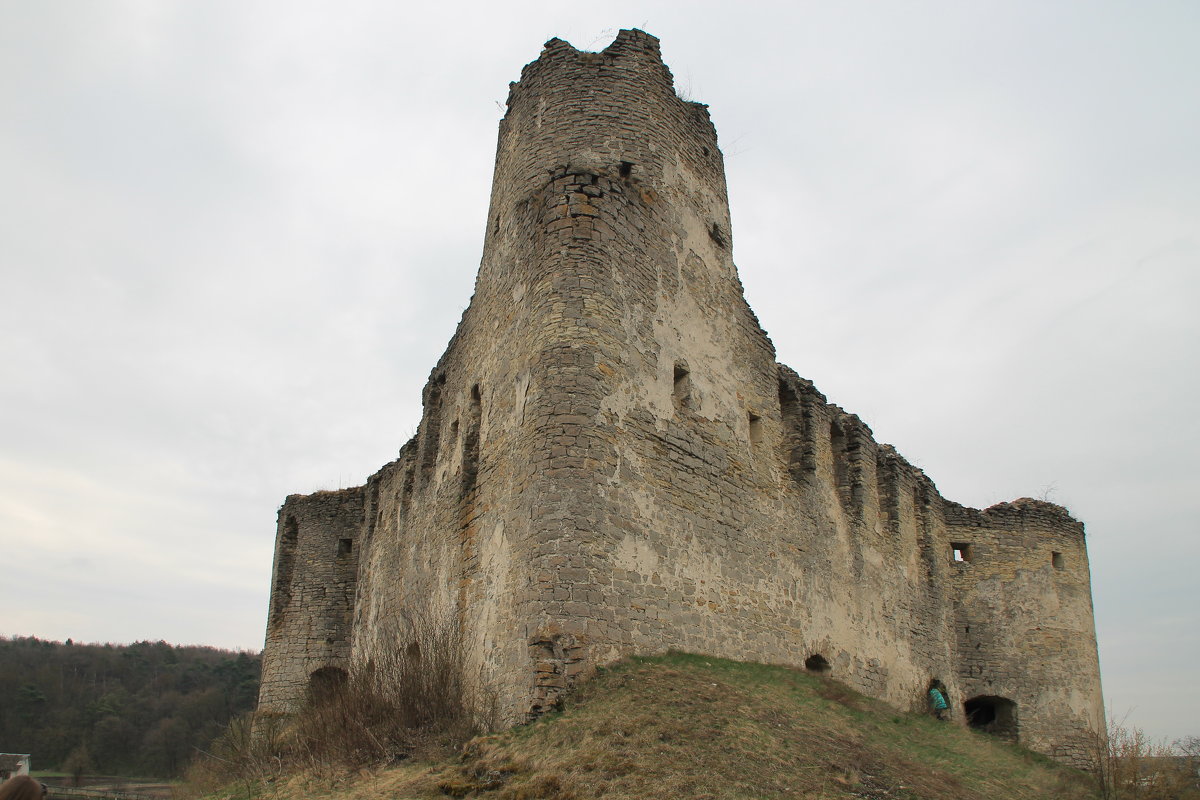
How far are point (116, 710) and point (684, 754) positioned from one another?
206 feet

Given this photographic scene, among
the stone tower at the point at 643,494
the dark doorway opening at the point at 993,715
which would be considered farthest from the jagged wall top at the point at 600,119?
the dark doorway opening at the point at 993,715

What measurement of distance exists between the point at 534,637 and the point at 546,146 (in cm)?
713

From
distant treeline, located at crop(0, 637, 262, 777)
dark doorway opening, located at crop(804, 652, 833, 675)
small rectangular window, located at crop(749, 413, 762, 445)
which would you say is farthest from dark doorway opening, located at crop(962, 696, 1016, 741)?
distant treeline, located at crop(0, 637, 262, 777)

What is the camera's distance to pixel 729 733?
25.7 feet

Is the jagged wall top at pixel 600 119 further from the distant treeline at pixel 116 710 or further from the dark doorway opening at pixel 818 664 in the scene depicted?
the distant treeline at pixel 116 710

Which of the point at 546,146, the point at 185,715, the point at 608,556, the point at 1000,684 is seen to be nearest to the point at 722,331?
the point at 546,146

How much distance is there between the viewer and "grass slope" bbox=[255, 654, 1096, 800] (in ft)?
22.7

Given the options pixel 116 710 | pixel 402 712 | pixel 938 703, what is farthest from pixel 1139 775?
pixel 116 710

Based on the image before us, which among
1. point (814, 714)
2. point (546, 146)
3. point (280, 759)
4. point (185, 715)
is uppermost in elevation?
point (546, 146)

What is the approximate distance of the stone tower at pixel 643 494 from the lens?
31.2 ft

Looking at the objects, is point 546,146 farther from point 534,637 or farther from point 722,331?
point 534,637

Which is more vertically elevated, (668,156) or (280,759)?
(668,156)

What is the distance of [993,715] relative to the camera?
18.2 meters

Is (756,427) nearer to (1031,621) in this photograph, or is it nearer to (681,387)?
(681,387)
